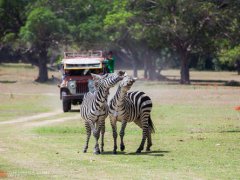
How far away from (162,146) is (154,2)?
150ft

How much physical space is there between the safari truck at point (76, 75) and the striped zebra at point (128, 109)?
54.0ft

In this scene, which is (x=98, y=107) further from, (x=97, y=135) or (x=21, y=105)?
(x=21, y=105)

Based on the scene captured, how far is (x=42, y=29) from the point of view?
6800 centimetres

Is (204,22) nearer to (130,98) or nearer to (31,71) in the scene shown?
(31,71)

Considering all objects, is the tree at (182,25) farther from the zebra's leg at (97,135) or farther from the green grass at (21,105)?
the zebra's leg at (97,135)

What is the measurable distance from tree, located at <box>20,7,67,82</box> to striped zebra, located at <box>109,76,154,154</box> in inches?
1821

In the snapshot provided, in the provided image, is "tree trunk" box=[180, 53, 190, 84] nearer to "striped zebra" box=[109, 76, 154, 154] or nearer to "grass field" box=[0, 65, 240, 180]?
"grass field" box=[0, 65, 240, 180]

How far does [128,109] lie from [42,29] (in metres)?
49.0

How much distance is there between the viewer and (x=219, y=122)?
97.2 feet

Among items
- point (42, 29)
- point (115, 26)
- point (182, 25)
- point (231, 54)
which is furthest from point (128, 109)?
point (231, 54)

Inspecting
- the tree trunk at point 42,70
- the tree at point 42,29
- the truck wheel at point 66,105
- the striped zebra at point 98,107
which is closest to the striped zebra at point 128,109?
the striped zebra at point 98,107

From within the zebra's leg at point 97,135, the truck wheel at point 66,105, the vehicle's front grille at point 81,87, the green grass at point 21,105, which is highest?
the vehicle's front grille at point 81,87

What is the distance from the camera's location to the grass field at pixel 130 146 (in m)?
15.5

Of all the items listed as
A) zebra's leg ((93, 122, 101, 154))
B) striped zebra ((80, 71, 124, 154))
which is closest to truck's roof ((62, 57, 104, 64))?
striped zebra ((80, 71, 124, 154))
